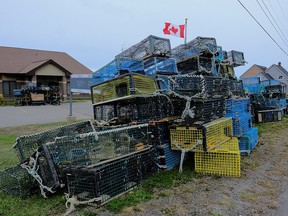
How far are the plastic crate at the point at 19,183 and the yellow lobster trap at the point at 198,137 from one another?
2.36m

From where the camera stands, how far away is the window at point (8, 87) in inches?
987

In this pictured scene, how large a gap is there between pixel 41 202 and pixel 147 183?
4.98ft

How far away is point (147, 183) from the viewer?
410 cm

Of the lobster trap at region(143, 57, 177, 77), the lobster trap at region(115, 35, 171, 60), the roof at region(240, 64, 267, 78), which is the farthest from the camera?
the roof at region(240, 64, 267, 78)

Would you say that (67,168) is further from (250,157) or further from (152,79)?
(250,157)

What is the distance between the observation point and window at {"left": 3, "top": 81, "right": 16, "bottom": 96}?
2508cm

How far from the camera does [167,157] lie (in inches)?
188

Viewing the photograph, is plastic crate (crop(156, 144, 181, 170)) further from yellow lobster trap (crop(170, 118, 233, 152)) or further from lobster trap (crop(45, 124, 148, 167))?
lobster trap (crop(45, 124, 148, 167))

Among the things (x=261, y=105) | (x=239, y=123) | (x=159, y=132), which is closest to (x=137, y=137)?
(x=159, y=132)

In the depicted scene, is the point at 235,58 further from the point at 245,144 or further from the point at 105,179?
the point at 105,179

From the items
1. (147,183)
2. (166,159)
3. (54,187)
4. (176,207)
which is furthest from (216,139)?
(54,187)

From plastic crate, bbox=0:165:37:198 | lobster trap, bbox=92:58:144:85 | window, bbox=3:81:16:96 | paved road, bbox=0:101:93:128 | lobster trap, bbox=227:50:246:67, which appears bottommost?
plastic crate, bbox=0:165:37:198

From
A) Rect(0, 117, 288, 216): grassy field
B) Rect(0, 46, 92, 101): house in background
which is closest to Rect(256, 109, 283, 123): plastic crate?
Rect(0, 117, 288, 216): grassy field

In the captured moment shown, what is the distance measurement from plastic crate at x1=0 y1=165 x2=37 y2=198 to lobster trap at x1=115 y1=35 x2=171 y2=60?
3757mm
